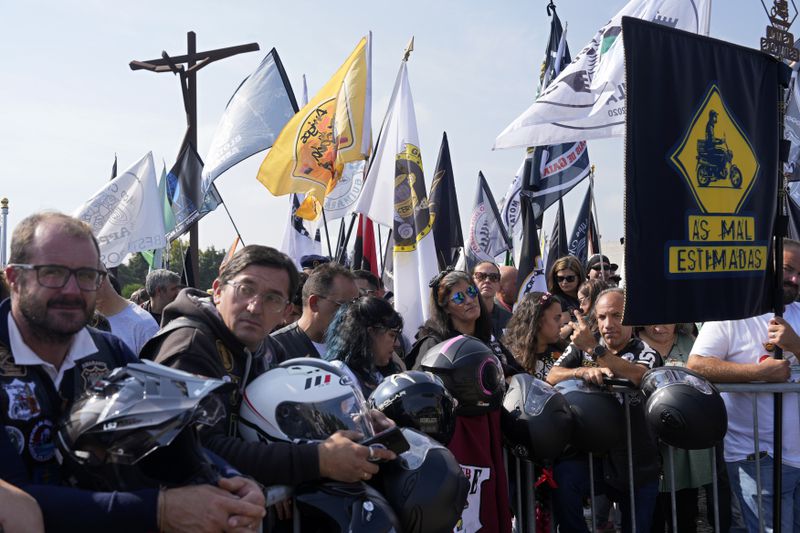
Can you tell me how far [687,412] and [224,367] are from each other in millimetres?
2461

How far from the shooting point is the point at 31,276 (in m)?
2.56

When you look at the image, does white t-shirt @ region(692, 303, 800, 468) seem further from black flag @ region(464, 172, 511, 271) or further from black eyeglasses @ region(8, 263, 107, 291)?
black flag @ region(464, 172, 511, 271)

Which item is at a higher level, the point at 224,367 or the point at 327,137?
the point at 327,137

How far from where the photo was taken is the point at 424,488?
308 centimetres

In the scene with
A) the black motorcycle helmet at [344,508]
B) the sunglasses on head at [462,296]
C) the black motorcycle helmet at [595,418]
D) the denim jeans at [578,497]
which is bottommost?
the denim jeans at [578,497]

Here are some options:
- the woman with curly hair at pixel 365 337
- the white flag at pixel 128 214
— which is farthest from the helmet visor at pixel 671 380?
the white flag at pixel 128 214

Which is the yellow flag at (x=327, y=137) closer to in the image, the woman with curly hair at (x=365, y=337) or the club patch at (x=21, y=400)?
the woman with curly hair at (x=365, y=337)

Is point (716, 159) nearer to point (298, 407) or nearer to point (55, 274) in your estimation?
point (298, 407)

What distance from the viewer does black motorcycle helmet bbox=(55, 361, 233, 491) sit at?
7.22ft

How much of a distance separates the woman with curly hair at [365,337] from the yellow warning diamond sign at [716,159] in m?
1.82

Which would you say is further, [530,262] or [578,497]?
[530,262]

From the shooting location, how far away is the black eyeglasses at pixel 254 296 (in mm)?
3234

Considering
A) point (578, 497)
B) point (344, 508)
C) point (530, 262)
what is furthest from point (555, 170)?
point (344, 508)

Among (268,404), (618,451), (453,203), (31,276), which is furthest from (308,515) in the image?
(453,203)
